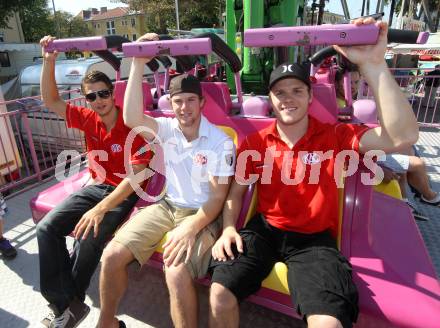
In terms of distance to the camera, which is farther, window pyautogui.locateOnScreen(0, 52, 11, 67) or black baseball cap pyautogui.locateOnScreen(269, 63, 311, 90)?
window pyautogui.locateOnScreen(0, 52, 11, 67)

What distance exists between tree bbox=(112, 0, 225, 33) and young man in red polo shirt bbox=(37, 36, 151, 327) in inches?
810

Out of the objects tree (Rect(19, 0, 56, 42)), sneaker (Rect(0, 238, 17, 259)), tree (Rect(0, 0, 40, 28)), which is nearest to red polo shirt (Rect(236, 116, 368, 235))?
sneaker (Rect(0, 238, 17, 259))

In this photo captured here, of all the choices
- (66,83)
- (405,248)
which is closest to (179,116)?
(405,248)

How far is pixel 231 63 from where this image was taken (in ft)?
8.27

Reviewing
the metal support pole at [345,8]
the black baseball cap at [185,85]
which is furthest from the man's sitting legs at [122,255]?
the metal support pole at [345,8]

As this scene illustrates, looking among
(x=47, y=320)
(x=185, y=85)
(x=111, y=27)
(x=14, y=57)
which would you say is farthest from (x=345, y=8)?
(x=111, y=27)

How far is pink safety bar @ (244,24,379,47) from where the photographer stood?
143 cm

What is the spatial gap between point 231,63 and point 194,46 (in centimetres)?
72

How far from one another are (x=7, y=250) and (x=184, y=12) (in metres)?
22.8

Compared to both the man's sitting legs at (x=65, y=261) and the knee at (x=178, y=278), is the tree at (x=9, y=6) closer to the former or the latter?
the man's sitting legs at (x=65, y=261)

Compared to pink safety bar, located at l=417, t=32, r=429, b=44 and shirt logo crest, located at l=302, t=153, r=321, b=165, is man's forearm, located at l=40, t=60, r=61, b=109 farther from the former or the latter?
pink safety bar, located at l=417, t=32, r=429, b=44

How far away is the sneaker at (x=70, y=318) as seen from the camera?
1.93 metres

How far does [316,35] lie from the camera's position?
1481 mm

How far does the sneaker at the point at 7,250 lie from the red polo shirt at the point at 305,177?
83.1 inches
